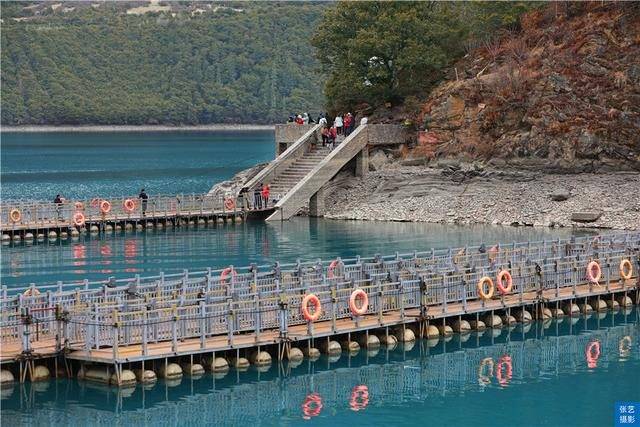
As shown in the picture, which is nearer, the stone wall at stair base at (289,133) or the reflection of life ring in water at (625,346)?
the reflection of life ring in water at (625,346)

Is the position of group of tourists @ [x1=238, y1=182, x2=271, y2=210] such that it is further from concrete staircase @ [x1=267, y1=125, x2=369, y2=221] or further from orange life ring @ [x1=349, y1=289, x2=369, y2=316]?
orange life ring @ [x1=349, y1=289, x2=369, y2=316]

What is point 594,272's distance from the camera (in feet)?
195

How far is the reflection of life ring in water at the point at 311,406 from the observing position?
44844 millimetres

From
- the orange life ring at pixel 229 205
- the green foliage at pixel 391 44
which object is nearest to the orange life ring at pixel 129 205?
the orange life ring at pixel 229 205

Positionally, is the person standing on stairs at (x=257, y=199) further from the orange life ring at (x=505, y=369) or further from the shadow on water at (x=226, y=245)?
the orange life ring at (x=505, y=369)

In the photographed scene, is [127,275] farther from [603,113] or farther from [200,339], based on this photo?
[603,113]

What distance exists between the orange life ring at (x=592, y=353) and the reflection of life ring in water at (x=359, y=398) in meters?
8.82

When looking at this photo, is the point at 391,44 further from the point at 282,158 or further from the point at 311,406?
the point at 311,406

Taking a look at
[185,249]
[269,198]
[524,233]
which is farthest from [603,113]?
[185,249]

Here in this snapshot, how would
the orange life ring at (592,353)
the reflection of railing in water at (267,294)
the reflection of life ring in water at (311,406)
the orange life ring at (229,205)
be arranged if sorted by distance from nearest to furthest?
the reflection of life ring in water at (311,406) → the reflection of railing in water at (267,294) → the orange life ring at (592,353) → the orange life ring at (229,205)

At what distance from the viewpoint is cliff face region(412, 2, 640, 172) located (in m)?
94.0

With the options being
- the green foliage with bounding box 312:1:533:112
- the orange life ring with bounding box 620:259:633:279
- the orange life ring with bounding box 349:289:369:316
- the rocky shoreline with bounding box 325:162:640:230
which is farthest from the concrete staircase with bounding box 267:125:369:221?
the orange life ring with bounding box 349:289:369:316

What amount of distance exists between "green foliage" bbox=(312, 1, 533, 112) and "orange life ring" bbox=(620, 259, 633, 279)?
1791 inches

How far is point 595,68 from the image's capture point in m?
97.2
